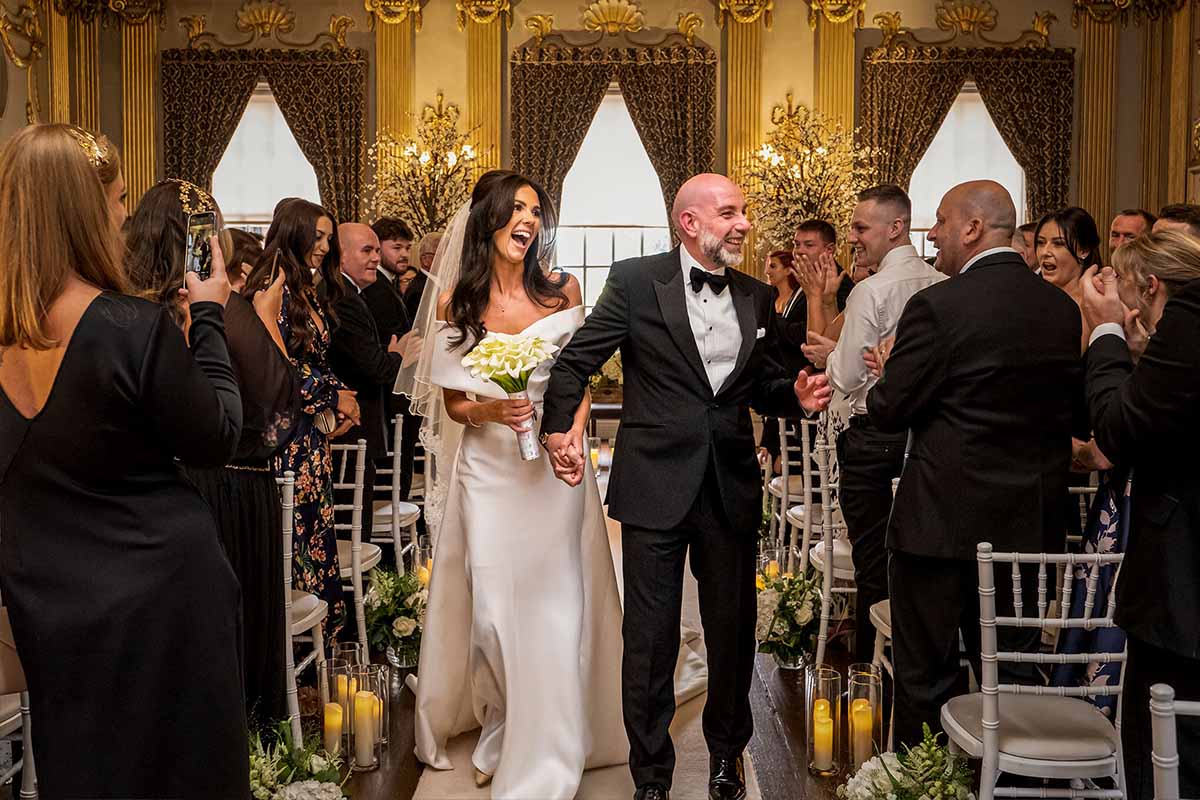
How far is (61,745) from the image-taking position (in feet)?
8.29

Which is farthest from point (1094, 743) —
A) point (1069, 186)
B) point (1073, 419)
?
point (1069, 186)

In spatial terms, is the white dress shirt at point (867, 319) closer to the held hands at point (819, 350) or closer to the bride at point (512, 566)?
the held hands at point (819, 350)

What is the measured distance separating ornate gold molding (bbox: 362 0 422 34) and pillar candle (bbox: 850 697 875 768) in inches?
402

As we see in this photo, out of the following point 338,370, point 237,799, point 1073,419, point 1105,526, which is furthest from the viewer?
point 338,370

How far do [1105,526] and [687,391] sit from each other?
147 centimetres

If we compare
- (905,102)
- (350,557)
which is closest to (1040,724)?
(350,557)

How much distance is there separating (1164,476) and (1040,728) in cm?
85

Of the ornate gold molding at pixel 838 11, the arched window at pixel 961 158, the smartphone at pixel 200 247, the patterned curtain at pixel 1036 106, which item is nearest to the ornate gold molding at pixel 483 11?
the ornate gold molding at pixel 838 11

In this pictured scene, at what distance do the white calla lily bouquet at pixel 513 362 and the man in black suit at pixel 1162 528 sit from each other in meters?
1.78

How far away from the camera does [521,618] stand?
414 centimetres

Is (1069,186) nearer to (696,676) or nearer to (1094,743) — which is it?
(696,676)

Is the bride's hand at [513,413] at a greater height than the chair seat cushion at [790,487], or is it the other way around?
the bride's hand at [513,413]

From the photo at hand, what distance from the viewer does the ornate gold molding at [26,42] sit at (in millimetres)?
10945

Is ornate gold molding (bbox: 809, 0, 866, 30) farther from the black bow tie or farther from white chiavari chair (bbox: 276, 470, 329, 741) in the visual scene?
white chiavari chair (bbox: 276, 470, 329, 741)
